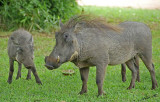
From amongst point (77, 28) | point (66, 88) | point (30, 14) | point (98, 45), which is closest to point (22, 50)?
point (66, 88)

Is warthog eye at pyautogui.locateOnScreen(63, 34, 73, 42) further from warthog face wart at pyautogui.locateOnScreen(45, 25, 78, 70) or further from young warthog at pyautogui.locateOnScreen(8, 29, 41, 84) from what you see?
young warthog at pyautogui.locateOnScreen(8, 29, 41, 84)

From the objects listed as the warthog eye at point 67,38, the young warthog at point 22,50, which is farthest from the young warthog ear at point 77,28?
the young warthog at point 22,50

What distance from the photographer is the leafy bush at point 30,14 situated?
11.6 meters

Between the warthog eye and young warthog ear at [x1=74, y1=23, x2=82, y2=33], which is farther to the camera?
young warthog ear at [x1=74, y1=23, x2=82, y2=33]

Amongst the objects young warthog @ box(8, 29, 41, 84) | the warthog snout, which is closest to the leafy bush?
young warthog @ box(8, 29, 41, 84)

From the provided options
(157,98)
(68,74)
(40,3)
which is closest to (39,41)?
(40,3)

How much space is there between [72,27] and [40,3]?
6826mm

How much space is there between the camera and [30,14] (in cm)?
1173

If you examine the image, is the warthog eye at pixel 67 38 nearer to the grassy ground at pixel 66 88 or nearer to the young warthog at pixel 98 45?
the young warthog at pixel 98 45

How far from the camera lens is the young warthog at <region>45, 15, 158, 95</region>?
17.6 feet

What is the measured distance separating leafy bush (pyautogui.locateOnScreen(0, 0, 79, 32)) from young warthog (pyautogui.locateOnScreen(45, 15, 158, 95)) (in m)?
5.78

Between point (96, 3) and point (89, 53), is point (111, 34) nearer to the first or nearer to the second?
point (89, 53)

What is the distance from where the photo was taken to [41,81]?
7.24 meters

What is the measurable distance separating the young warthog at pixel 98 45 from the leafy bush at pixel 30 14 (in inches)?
228
